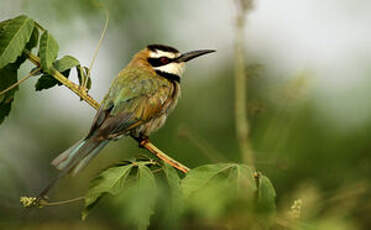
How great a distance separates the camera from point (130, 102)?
2.70 meters

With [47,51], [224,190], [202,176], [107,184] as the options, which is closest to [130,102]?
[47,51]

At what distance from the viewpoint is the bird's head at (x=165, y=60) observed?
3137mm

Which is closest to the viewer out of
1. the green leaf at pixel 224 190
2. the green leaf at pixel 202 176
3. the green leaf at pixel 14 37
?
the green leaf at pixel 224 190

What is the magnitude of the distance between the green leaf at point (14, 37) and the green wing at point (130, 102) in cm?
68

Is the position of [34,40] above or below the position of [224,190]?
above

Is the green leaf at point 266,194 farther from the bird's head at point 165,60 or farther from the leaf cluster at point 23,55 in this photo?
the bird's head at point 165,60

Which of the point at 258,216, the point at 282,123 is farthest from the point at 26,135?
the point at 258,216

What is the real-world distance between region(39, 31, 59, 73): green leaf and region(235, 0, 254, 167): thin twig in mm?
860

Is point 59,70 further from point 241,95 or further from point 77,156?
point 241,95

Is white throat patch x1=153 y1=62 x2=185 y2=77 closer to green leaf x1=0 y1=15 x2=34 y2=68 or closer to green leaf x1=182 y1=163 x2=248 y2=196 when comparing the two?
green leaf x1=0 y1=15 x2=34 y2=68

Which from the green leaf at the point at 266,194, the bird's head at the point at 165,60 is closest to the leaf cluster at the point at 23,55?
the green leaf at the point at 266,194

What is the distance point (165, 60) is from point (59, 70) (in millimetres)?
1293

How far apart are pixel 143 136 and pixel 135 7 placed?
2120 mm

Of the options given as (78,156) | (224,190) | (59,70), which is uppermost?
(59,70)
